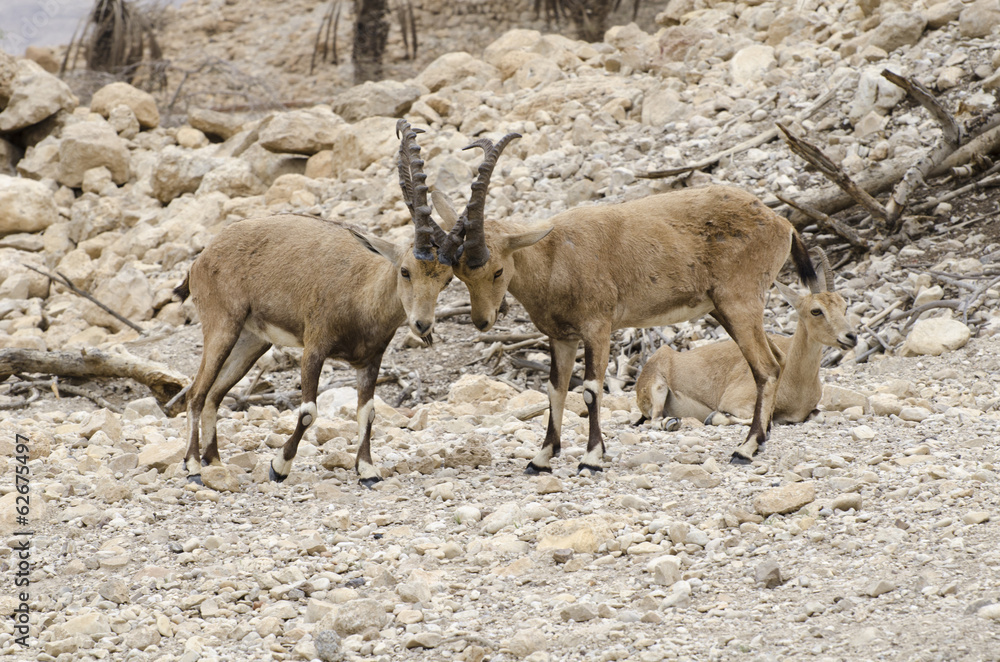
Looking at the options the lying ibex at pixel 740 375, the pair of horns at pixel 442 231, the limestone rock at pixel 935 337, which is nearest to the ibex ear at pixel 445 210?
the pair of horns at pixel 442 231

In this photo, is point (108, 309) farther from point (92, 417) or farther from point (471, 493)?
point (471, 493)

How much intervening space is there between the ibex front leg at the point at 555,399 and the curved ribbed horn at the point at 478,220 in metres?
1.09

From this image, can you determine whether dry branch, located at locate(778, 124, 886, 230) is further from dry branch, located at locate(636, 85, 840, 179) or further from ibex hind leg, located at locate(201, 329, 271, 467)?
ibex hind leg, located at locate(201, 329, 271, 467)

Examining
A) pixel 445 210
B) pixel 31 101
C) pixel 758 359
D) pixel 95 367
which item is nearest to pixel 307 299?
pixel 445 210

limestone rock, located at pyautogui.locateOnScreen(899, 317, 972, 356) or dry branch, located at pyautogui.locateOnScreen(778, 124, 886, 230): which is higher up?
dry branch, located at pyautogui.locateOnScreen(778, 124, 886, 230)

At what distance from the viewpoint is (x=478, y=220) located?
19.9 feet

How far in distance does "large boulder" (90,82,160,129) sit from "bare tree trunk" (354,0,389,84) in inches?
229

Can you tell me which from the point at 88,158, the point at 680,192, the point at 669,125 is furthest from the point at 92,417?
the point at 88,158

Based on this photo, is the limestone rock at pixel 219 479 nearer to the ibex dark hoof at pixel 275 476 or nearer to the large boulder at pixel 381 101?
the ibex dark hoof at pixel 275 476

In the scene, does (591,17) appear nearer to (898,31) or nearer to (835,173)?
(898,31)

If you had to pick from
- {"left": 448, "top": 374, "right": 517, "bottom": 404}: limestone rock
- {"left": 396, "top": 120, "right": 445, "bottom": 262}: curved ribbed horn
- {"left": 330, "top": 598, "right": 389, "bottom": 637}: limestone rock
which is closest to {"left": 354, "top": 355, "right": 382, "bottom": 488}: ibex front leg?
{"left": 396, "top": 120, "right": 445, "bottom": 262}: curved ribbed horn

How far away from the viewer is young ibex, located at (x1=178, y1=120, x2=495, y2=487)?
6.33m

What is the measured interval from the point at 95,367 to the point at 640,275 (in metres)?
6.41

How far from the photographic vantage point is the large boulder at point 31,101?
19.0m
